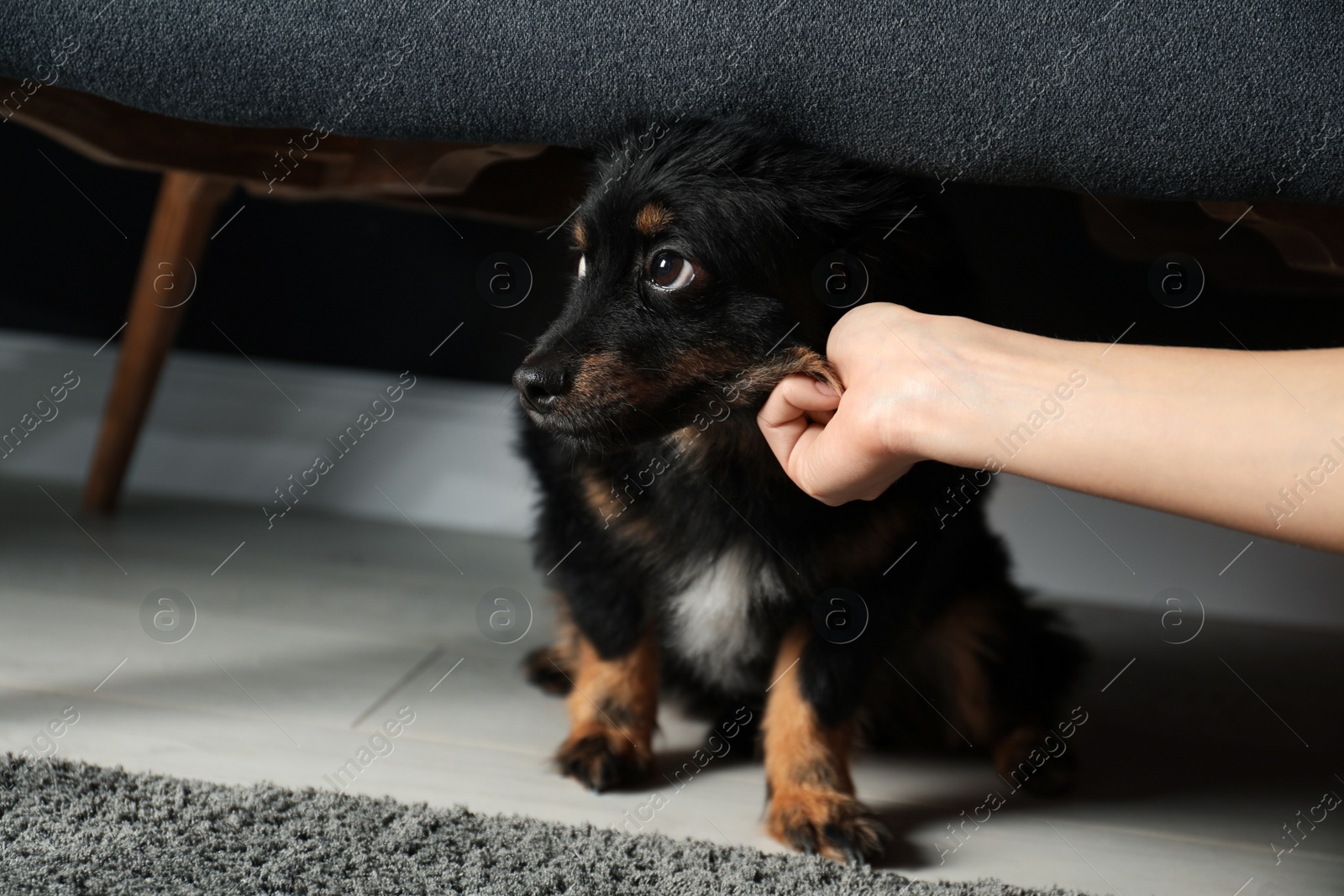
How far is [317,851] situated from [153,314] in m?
1.52

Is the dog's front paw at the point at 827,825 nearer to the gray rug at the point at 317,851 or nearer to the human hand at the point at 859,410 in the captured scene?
the gray rug at the point at 317,851

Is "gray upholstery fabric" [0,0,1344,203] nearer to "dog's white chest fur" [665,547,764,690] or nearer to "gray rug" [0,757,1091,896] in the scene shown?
"dog's white chest fur" [665,547,764,690]

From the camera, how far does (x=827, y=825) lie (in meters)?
1.26

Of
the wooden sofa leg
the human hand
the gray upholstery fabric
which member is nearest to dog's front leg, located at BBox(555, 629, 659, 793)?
the human hand

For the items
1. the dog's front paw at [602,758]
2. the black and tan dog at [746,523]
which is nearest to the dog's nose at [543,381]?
the black and tan dog at [746,523]

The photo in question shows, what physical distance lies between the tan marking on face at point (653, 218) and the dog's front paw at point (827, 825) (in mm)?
683

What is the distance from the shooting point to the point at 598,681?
1.48m

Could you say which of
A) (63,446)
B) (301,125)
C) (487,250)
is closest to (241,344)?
(63,446)

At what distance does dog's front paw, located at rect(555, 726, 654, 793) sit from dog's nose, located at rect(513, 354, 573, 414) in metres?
0.48

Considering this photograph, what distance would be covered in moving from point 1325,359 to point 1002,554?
0.80 metres

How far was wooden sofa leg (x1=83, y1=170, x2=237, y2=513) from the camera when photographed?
2.13 meters

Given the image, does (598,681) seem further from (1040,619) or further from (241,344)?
(241,344)

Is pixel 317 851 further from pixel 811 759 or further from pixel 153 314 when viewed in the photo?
pixel 153 314

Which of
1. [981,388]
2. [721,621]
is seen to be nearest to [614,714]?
[721,621]
